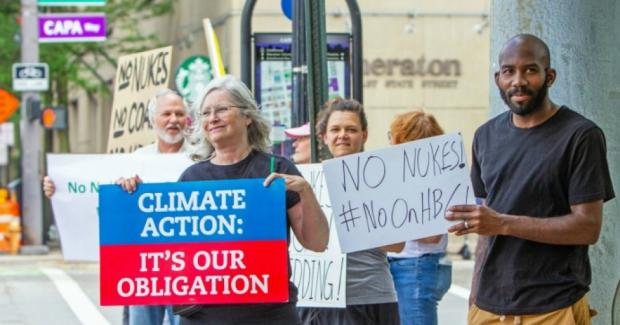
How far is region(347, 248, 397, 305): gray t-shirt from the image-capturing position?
6.73m

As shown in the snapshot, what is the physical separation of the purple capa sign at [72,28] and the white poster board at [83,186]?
53.6ft

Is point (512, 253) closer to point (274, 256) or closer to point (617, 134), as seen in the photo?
point (274, 256)

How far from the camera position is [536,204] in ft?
16.6

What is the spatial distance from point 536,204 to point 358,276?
6.15 ft

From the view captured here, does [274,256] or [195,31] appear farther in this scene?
[195,31]

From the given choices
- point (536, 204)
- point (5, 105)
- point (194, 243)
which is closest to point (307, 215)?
point (194, 243)

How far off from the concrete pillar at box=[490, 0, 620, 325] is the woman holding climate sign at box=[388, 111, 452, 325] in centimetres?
103

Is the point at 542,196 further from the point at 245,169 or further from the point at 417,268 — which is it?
the point at 417,268

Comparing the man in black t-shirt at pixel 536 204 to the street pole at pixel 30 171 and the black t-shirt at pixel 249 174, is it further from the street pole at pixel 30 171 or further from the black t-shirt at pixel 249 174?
the street pole at pixel 30 171

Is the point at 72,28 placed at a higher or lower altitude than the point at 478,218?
higher

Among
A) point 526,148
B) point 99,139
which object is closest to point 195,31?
point 99,139

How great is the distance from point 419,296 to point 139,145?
4.25 meters

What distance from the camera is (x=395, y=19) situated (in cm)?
3092

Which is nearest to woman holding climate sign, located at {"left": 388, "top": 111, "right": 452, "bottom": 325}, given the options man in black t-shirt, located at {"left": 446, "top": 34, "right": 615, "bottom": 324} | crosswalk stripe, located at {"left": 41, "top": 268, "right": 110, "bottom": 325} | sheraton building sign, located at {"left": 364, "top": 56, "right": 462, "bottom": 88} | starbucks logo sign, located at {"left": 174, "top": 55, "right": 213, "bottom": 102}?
man in black t-shirt, located at {"left": 446, "top": 34, "right": 615, "bottom": 324}
